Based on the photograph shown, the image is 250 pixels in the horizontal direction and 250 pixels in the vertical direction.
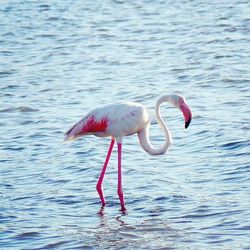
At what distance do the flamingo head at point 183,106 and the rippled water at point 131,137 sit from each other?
2.40 feet

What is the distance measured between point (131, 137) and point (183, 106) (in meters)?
2.71

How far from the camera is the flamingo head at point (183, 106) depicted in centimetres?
995

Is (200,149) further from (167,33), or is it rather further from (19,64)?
(167,33)

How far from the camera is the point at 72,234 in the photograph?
8.87 m

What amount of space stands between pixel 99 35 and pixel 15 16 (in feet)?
11.1

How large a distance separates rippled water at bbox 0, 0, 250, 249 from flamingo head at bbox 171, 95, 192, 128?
2.40 ft

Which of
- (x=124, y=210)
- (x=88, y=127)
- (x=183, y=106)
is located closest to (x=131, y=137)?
A: (x=88, y=127)

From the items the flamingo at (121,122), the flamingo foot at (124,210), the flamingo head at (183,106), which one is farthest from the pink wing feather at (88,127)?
the flamingo foot at (124,210)

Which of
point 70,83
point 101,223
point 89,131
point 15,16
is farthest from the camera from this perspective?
point 15,16

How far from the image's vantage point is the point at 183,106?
32.8 ft

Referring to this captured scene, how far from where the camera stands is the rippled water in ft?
29.6

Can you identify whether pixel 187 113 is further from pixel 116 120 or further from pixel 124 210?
pixel 124 210

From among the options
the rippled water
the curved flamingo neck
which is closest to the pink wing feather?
the curved flamingo neck

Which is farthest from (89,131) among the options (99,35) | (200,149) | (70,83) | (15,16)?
(15,16)
